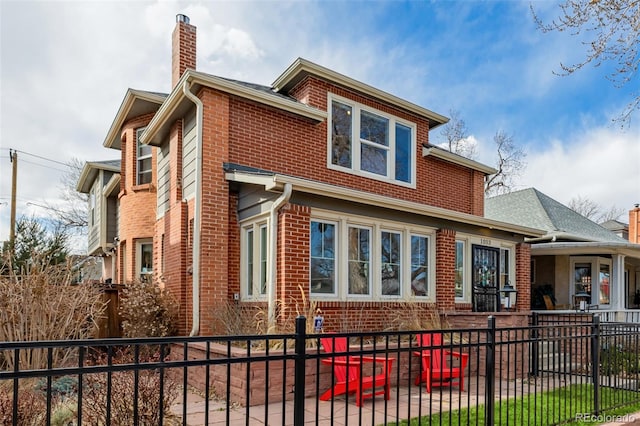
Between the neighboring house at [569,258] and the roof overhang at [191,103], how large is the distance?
9271 millimetres

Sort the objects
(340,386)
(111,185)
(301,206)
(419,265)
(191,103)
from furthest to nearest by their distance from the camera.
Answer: (111,185) < (419,265) < (191,103) < (301,206) < (340,386)

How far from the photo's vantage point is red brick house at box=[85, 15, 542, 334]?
8.53 meters

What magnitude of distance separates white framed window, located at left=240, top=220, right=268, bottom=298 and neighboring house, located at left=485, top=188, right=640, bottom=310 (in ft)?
32.4

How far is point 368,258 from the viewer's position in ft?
31.0

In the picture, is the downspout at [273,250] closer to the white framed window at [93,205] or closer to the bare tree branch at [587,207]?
the white framed window at [93,205]

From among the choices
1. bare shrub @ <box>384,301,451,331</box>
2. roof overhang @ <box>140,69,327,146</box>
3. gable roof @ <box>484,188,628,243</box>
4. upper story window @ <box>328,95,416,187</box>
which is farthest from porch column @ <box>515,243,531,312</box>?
roof overhang @ <box>140,69,327,146</box>

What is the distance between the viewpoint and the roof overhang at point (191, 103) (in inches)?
342

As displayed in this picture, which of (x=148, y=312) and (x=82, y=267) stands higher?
(x=82, y=267)

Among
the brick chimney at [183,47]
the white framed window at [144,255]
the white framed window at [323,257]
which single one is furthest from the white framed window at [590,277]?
the brick chimney at [183,47]

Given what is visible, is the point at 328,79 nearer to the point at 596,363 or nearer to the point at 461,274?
the point at 461,274

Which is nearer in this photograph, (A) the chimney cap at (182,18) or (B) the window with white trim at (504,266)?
(A) the chimney cap at (182,18)

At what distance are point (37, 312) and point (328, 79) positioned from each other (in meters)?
7.23

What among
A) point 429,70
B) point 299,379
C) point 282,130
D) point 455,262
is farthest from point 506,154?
point 299,379

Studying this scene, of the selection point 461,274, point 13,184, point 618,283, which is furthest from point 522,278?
point 13,184
